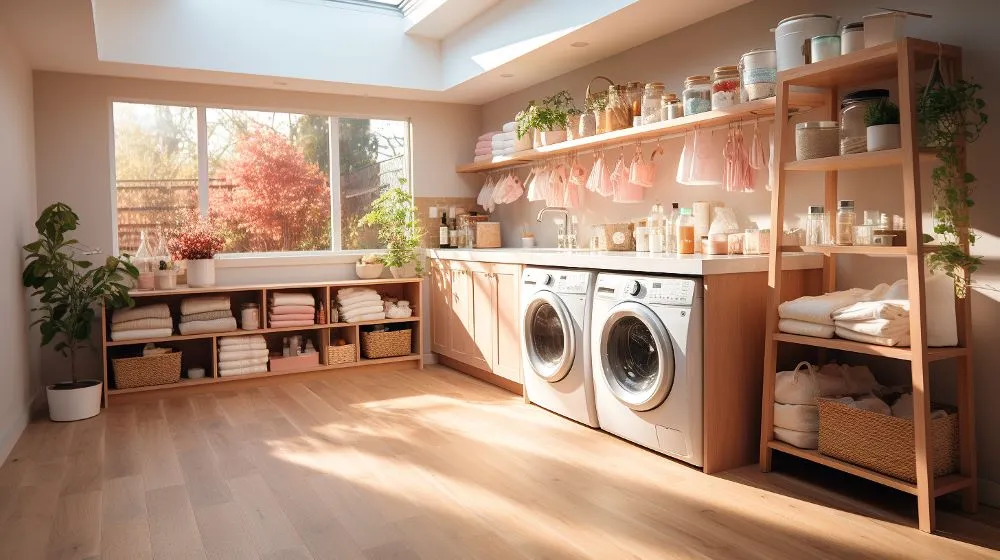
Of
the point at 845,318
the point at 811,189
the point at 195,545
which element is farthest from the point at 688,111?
the point at 195,545

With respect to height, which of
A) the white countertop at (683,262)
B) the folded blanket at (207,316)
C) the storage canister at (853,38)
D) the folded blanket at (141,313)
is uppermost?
the storage canister at (853,38)

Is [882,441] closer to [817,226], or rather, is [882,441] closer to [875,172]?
[817,226]

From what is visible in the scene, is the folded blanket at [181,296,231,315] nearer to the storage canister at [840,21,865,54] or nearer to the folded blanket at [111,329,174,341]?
the folded blanket at [111,329,174,341]

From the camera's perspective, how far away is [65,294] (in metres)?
4.31

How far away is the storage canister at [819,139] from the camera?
2.90 metres

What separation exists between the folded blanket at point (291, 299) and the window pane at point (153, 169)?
86 centimetres

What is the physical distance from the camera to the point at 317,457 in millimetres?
3410

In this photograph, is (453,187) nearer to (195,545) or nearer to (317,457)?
(317,457)

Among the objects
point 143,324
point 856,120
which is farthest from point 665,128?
point 143,324

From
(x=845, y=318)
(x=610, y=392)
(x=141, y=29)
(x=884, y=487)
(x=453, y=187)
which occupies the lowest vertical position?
(x=884, y=487)

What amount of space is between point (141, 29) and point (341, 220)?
1912 millimetres

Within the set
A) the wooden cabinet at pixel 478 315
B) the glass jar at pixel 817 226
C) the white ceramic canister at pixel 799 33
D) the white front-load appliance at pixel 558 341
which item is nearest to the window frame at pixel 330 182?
the wooden cabinet at pixel 478 315

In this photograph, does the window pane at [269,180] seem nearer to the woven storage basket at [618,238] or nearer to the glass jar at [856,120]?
the woven storage basket at [618,238]

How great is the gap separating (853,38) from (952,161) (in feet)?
1.90
